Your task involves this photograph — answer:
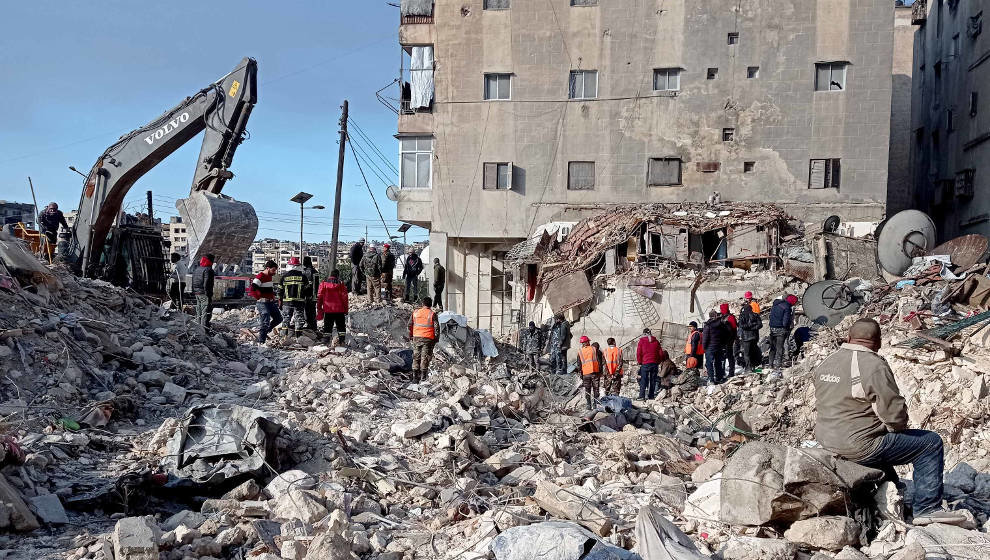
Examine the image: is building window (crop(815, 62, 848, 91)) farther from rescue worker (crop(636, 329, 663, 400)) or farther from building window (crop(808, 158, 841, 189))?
rescue worker (crop(636, 329, 663, 400))

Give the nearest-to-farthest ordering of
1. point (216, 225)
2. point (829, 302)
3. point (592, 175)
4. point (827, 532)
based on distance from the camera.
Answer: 1. point (827, 532)
2. point (216, 225)
3. point (829, 302)
4. point (592, 175)

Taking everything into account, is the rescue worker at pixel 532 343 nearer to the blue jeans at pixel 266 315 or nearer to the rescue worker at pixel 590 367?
the rescue worker at pixel 590 367

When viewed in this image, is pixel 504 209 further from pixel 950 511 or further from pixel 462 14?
pixel 950 511

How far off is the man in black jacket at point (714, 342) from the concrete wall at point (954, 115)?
12.5 m

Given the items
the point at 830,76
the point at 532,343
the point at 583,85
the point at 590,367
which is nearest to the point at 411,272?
the point at 532,343

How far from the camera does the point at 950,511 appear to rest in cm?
480

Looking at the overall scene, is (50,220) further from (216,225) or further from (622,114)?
(622,114)

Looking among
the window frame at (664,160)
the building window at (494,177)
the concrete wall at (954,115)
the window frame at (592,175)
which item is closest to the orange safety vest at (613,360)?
the window frame at (592,175)

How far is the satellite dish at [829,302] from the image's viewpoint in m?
16.3

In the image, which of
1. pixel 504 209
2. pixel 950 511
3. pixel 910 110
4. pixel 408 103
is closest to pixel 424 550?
pixel 950 511

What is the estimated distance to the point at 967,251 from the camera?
1672cm

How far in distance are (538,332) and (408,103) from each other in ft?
34.2

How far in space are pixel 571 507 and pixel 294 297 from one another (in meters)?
8.13

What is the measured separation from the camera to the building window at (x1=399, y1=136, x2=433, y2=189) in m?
24.6
